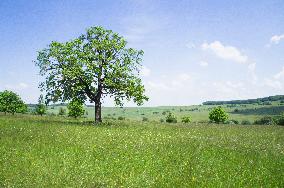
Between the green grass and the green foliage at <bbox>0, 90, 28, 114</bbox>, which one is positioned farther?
the green foliage at <bbox>0, 90, 28, 114</bbox>

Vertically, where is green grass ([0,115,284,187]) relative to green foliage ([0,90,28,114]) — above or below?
below

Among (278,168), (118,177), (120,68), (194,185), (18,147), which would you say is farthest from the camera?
(120,68)

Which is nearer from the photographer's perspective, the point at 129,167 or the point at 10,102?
the point at 129,167

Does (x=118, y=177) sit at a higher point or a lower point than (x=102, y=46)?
lower

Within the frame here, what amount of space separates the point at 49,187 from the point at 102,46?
110 feet

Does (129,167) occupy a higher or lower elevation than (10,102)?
lower

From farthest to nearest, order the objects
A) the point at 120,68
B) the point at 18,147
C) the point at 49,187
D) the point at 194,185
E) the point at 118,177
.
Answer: the point at 120,68 < the point at 18,147 < the point at 118,177 < the point at 194,185 < the point at 49,187

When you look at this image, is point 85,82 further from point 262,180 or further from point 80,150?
point 262,180

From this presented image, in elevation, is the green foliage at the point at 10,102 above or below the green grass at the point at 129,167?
above

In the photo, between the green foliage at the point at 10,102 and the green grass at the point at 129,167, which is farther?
the green foliage at the point at 10,102

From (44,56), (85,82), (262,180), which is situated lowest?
(262,180)

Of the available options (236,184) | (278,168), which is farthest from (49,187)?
(278,168)

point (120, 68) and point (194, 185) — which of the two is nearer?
point (194, 185)

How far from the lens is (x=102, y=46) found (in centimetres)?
4225
